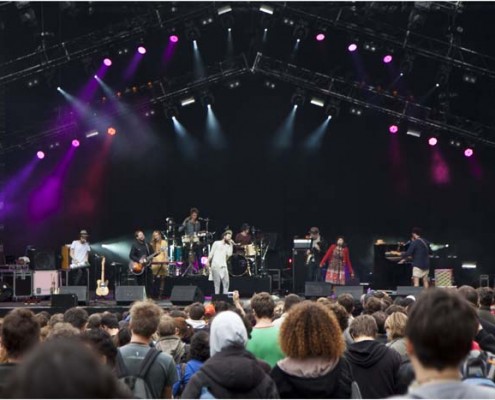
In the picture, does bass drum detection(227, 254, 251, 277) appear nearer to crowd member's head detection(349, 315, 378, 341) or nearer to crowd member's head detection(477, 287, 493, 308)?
crowd member's head detection(477, 287, 493, 308)

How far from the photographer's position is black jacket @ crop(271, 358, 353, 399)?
189 inches

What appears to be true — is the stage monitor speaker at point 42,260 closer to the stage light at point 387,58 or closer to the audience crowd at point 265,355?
the stage light at point 387,58

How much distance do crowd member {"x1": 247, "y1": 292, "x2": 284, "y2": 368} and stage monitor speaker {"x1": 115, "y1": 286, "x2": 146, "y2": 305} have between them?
12309mm

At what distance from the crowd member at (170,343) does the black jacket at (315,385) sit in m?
2.44

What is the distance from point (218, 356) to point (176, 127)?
21.6m

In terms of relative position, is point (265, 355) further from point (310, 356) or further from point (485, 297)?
point (485, 297)

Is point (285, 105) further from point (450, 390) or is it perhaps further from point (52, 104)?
point (450, 390)

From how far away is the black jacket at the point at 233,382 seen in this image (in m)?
4.75

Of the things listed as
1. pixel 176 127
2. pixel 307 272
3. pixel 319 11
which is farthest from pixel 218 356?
pixel 176 127

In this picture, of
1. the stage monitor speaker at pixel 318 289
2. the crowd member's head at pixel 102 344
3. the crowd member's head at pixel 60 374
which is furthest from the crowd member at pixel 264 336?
the stage monitor speaker at pixel 318 289

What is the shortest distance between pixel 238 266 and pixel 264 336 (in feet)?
56.8

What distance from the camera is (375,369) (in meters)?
6.05

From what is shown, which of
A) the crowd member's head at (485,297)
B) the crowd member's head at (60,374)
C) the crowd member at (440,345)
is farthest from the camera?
the crowd member's head at (485,297)

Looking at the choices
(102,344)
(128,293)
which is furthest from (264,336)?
(128,293)
